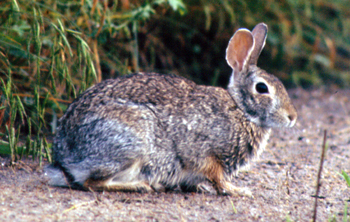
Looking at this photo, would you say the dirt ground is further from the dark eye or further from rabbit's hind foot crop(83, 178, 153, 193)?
the dark eye

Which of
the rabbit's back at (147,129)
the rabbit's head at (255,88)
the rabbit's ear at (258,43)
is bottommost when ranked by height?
the rabbit's back at (147,129)

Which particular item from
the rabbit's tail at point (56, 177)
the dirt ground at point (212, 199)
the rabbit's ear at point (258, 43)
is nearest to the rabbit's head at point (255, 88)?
the rabbit's ear at point (258, 43)

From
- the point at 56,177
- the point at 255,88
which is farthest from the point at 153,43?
the point at 56,177

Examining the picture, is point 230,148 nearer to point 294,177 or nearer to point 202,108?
point 202,108

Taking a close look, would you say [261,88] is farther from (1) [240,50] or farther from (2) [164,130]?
(2) [164,130]

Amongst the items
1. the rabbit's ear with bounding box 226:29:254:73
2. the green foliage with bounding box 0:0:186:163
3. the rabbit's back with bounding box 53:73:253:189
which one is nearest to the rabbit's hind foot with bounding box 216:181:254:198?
the rabbit's back with bounding box 53:73:253:189

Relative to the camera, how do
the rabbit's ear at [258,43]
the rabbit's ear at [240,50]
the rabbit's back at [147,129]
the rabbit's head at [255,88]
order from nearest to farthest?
the rabbit's back at [147,129], the rabbit's head at [255,88], the rabbit's ear at [240,50], the rabbit's ear at [258,43]

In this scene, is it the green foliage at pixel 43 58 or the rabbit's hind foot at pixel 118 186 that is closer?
the rabbit's hind foot at pixel 118 186

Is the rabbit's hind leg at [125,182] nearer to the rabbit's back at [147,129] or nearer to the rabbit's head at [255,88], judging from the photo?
the rabbit's back at [147,129]
